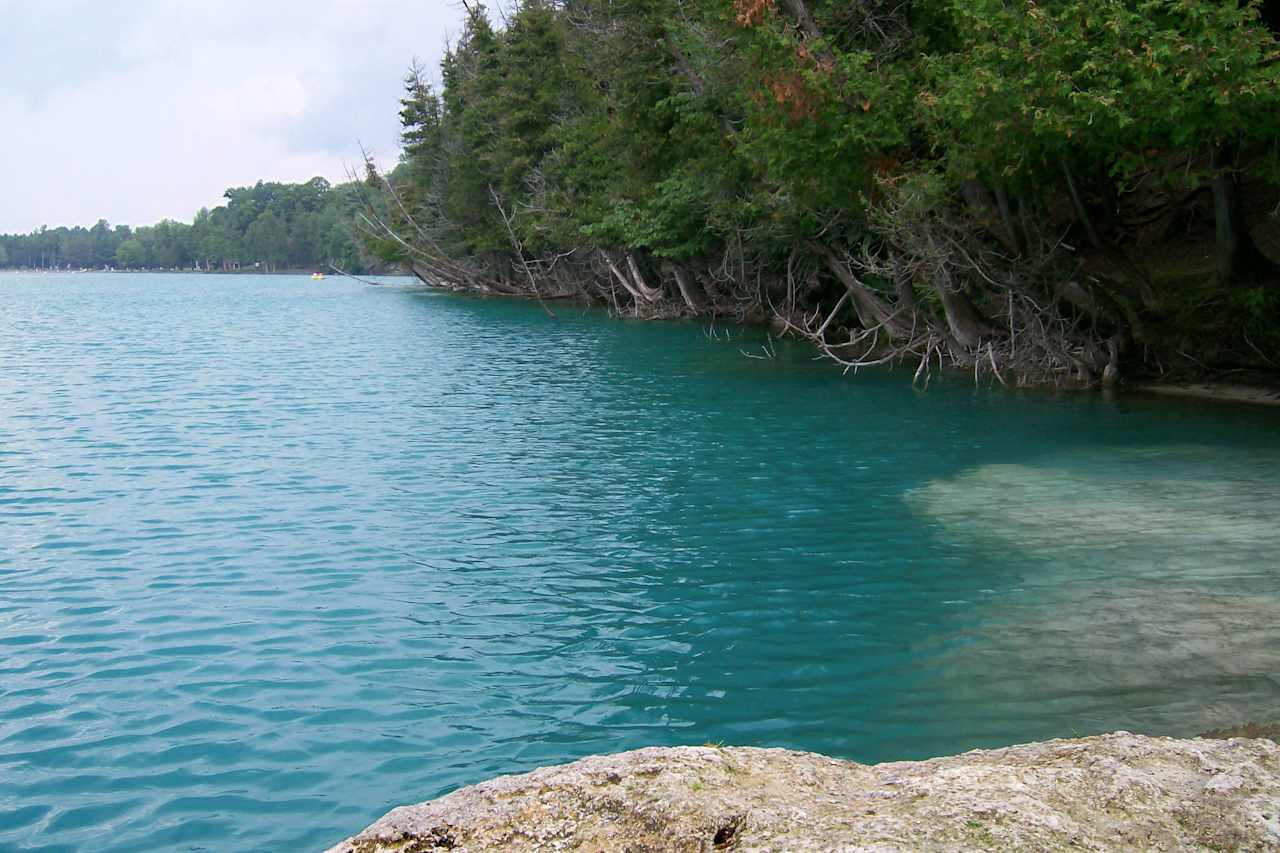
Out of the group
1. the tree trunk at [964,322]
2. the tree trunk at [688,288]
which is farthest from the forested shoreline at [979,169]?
the tree trunk at [688,288]

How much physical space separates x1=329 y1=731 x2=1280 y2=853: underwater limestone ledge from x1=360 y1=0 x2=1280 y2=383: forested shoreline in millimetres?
12905

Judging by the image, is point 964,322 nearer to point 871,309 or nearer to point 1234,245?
point 871,309

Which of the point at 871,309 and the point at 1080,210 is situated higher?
the point at 1080,210

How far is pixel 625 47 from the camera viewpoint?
36.9m

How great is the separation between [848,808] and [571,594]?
6544 mm

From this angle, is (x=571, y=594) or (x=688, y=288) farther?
(x=688, y=288)

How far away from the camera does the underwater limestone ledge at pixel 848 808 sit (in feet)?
10.4

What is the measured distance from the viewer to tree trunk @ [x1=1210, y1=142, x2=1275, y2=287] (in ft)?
62.4

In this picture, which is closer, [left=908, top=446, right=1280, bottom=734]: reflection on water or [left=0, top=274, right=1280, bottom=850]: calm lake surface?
[left=0, top=274, right=1280, bottom=850]: calm lake surface

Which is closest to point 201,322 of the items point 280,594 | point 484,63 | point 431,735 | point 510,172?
point 510,172

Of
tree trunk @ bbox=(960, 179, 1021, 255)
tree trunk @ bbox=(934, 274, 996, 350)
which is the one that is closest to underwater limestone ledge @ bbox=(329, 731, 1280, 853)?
tree trunk @ bbox=(960, 179, 1021, 255)

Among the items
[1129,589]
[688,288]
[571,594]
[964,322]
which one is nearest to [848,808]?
[571,594]

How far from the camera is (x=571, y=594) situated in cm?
977

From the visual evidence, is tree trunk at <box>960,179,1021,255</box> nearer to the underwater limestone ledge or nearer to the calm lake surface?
the calm lake surface
